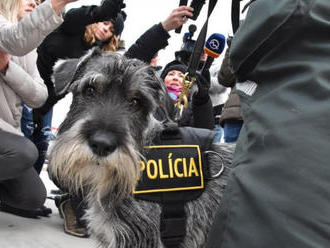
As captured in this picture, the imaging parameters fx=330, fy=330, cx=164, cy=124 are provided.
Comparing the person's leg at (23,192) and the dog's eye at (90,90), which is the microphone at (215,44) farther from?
the person's leg at (23,192)

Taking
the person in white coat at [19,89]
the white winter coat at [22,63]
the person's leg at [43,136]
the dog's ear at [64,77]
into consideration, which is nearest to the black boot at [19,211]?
the person in white coat at [19,89]

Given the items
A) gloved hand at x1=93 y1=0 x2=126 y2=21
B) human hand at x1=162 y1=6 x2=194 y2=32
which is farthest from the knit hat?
gloved hand at x1=93 y1=0 x2=126 y2=21

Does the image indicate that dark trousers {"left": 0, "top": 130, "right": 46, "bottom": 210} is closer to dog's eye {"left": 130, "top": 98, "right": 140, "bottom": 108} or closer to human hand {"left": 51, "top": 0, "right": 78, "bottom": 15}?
human hand {"left": 51, "top": 0, "right": 78, "bottom": 15}

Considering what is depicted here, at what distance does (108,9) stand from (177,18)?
2.28 feet

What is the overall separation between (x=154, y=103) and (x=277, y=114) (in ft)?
3.98

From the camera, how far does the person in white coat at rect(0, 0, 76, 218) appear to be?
2639mm

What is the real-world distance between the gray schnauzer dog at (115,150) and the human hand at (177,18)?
34.5 inches

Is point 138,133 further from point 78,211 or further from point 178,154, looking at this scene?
point 78,211

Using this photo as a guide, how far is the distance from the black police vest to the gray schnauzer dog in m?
0.05

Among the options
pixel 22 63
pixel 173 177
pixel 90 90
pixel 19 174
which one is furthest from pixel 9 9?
pixel 173 177

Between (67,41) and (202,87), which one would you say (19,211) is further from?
(202,87)

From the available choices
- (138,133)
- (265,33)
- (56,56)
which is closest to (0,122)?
(56,56)

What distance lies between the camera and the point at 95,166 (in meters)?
1.78

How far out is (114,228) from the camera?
1.90 metres
